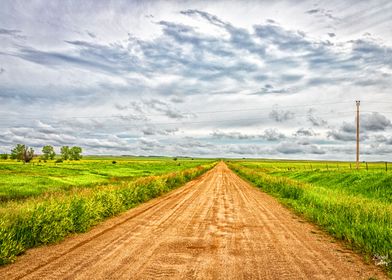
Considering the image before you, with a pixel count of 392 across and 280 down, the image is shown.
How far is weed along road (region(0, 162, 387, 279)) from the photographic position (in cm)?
642

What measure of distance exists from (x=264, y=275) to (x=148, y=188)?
15.8 m

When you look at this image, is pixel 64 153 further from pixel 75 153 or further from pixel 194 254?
pixel 194 254

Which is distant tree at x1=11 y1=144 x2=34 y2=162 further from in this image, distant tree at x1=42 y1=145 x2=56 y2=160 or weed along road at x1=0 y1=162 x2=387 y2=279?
weed along road at x1=0 y1=162 x2=387 y2=279

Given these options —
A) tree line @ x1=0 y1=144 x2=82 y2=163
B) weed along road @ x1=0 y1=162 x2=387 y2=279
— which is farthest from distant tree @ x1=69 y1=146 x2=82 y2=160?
weed along road @ x1=0 y1=162 x2=387 y2=279

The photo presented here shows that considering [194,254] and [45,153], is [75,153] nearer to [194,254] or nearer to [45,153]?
[45,153]

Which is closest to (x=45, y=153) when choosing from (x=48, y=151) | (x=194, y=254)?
(x=48, y=151)

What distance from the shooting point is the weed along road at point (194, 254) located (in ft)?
21.1

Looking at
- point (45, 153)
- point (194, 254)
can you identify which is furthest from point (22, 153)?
point (194, 254)

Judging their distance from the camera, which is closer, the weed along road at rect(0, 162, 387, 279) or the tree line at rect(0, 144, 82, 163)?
the weed along road at rect(0, 162, 387, 279)

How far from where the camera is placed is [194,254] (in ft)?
25.7

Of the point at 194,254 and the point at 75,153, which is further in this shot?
the point at 75,153

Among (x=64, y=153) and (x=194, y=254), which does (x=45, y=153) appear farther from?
(x=194, y=254)

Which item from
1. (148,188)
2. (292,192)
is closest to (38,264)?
(148,188)

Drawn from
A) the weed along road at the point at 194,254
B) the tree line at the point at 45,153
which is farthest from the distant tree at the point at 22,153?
the weed along road at the point at 194,254
